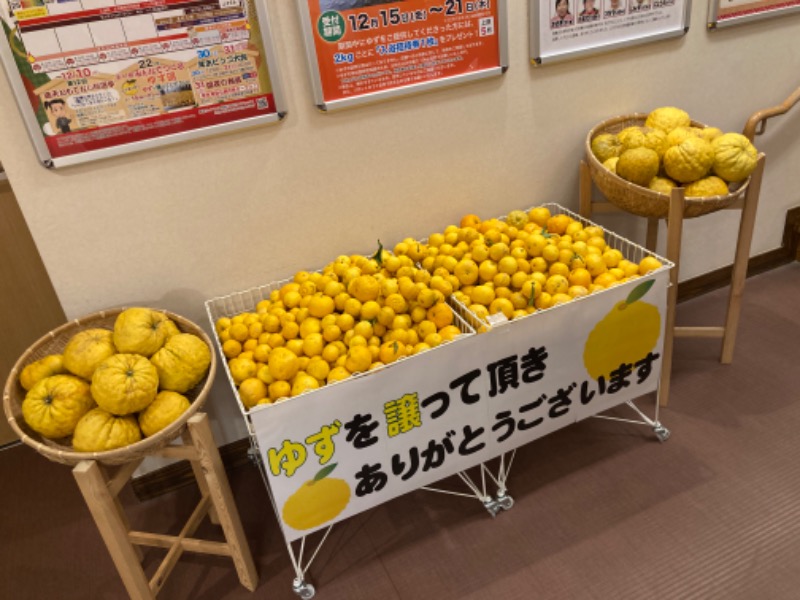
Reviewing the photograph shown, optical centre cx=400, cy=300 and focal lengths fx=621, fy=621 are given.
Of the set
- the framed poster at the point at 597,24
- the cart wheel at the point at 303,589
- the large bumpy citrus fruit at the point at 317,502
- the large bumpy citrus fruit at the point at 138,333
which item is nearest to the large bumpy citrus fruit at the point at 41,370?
the large bumpy citrus fruit at the point at 138,333

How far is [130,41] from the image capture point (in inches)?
72.6

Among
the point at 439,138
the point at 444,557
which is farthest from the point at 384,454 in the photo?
the point at 439,138

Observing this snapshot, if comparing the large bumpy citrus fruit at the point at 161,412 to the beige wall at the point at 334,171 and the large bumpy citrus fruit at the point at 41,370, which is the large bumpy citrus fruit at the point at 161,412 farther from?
the beige wall at the point at 334,171

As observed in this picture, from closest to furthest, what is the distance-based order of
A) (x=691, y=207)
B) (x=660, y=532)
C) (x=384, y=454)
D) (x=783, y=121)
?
(x=384, y=454)
(x=660, y=532)
(x=691, y=207)
(x=783, y=121)

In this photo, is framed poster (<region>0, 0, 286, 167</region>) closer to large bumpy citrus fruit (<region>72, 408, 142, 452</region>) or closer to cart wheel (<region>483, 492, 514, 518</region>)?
large bumpy citrus fruit (<region>72, 408, 142, 452</region>)

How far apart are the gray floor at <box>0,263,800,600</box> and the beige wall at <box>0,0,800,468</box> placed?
2.13ft

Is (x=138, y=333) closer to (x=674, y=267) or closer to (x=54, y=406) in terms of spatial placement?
(x=54, y=406)

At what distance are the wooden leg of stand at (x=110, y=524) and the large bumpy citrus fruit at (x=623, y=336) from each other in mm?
1566

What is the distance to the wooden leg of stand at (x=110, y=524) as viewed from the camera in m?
1.66

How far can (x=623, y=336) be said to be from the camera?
222 cm

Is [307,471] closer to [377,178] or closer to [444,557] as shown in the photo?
[444,557]

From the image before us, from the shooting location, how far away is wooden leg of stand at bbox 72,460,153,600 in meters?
1.66

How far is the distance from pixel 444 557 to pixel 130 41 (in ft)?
6.31

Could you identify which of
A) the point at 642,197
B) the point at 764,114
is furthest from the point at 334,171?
the point at 764,114
